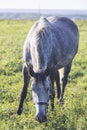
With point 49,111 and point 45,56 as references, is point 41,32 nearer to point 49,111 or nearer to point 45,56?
point 45,56

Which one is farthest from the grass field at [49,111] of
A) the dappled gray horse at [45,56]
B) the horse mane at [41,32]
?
the horse mane at [41,32]

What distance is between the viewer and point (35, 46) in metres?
6.42

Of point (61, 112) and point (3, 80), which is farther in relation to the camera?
point (3, 80)

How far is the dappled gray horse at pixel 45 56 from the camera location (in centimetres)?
594

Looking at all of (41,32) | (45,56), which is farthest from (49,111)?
(41,32)

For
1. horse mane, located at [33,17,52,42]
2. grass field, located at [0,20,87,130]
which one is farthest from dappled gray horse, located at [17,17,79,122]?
grass field, located at [0,20,87,130]

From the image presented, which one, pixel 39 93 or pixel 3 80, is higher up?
pixel 39 93

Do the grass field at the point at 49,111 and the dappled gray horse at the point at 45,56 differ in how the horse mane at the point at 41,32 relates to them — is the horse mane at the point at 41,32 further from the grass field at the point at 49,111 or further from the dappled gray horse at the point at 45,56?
the grass field at the point at 49,111

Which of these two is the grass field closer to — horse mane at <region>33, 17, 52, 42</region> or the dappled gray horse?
the dappled gray horse

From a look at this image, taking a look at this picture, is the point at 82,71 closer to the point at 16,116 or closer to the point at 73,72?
the point at 73,72

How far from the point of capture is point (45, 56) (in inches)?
250

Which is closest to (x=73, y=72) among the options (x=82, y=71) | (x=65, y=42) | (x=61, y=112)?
(x=82, y=71)

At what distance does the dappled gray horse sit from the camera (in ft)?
19.5

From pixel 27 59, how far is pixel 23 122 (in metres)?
1.30
